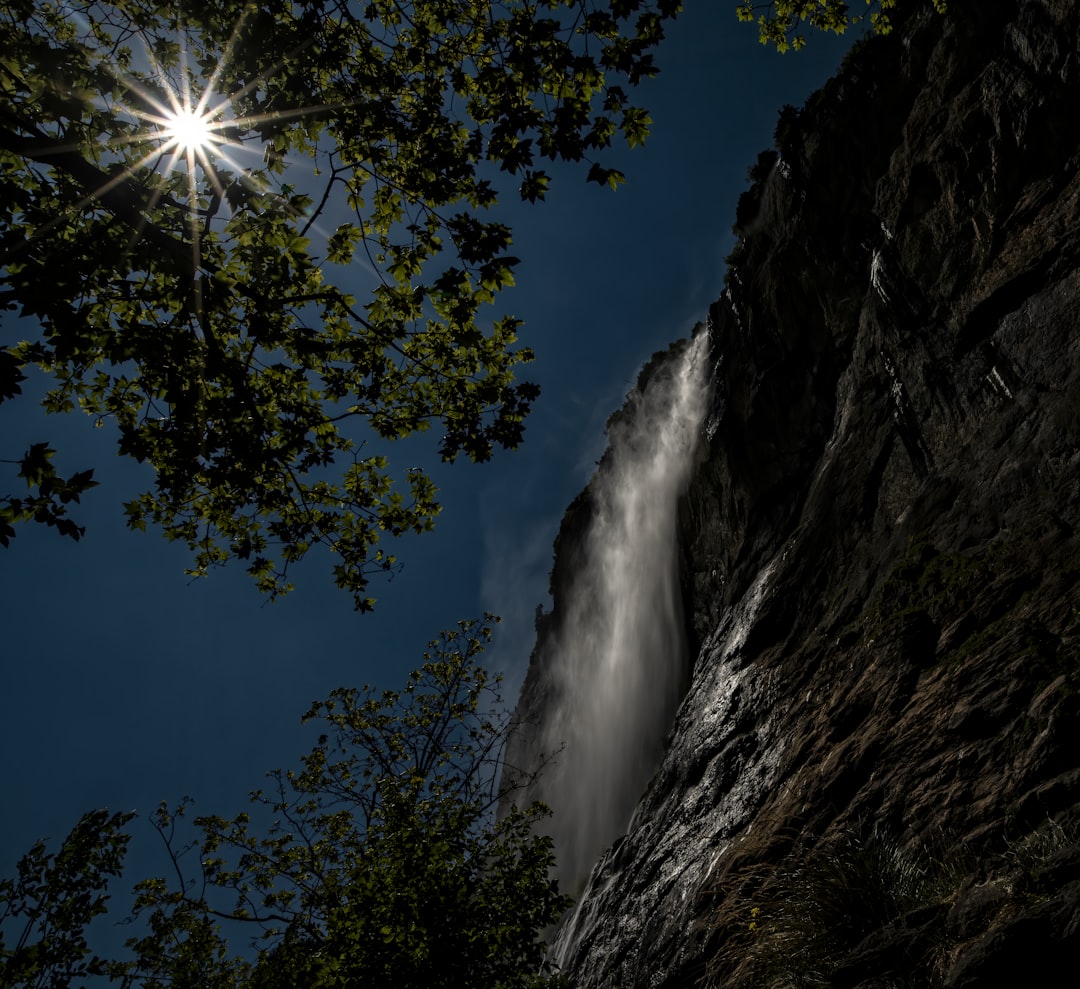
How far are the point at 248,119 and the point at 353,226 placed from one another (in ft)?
4.42

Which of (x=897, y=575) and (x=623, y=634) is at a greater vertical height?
(x=623, y=634)

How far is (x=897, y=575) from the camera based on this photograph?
456 inches

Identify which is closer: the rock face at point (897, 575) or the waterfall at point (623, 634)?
the rock face at point (897, 575)

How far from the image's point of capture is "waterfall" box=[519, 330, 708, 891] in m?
27.3

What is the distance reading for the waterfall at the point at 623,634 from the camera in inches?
1076

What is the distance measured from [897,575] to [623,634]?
21.7m

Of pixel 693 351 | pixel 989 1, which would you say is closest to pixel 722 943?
pixel 989 1

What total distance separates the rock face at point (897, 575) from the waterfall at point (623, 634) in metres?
6.61

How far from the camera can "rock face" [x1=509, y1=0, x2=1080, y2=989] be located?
533 centimetres

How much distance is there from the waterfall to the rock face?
6608 millimetres

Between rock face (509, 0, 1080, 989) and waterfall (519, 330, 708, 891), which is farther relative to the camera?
waterfall (519, 330, 708, 891)

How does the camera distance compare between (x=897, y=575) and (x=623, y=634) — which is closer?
(x=897, y=575)

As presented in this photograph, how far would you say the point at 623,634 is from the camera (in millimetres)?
32469

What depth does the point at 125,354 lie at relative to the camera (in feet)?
17.7
